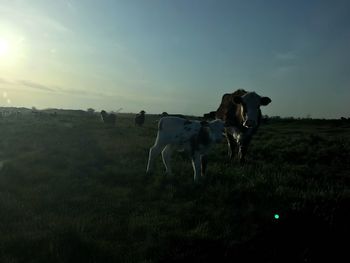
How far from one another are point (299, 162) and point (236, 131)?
464 cm

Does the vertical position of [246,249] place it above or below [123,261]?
above

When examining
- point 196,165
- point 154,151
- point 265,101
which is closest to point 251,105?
point 265,101

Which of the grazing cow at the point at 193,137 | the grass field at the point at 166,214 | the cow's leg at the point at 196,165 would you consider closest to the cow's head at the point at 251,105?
the grass field at the point at 166,214

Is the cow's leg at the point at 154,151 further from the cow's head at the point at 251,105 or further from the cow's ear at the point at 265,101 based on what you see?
the cow's ear at the point at 265,101

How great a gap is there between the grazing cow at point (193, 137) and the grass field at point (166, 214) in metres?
0.63

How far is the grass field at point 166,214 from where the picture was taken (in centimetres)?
589

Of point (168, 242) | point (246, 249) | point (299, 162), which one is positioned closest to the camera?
point (246, 249)

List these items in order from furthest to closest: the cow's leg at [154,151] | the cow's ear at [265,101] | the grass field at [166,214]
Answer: the cow's ear at [265,101] < the cow's leg at [154,151] < the grass field at [166,214]

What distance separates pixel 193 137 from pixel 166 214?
3460 mm

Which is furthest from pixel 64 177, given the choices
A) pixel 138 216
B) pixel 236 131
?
pixel 236 131

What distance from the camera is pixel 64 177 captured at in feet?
41.9

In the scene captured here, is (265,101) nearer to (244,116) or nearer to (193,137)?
(244,116)

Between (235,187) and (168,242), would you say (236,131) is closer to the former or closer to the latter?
(235,187)

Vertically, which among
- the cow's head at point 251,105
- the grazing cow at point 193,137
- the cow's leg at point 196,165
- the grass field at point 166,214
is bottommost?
the grass field at point 166,214
